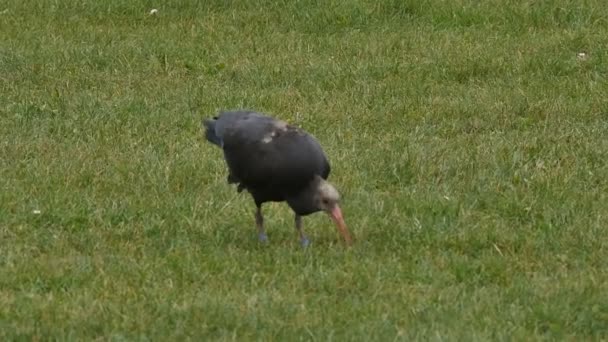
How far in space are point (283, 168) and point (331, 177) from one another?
164cm

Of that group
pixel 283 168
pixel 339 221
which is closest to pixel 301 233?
pixel 339 221

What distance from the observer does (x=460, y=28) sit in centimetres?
1278

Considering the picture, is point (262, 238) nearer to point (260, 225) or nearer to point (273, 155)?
point (260, 225)

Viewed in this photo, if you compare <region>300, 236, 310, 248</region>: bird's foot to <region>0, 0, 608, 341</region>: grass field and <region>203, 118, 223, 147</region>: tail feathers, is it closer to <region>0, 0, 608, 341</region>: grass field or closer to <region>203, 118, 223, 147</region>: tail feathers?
<region>0, 0, 608, 341</region>: grass field

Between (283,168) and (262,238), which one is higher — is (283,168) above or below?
above

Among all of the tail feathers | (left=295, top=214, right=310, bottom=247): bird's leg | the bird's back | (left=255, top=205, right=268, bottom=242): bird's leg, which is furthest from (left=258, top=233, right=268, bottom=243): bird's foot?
the tail feathers

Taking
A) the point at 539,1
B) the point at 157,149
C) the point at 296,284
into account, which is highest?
the point at 296,284

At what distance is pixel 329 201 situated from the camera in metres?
6.67

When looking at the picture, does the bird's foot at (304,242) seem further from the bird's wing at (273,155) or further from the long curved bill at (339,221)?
the bird's wing at (273,155)

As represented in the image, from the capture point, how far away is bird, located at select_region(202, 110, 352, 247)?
21.6 feet

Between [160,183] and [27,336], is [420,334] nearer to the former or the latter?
[27,336]

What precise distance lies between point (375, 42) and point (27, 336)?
7192 mm

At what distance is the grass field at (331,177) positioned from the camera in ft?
19.3

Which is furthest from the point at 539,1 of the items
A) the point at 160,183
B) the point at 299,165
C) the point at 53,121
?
the point at 299,165
